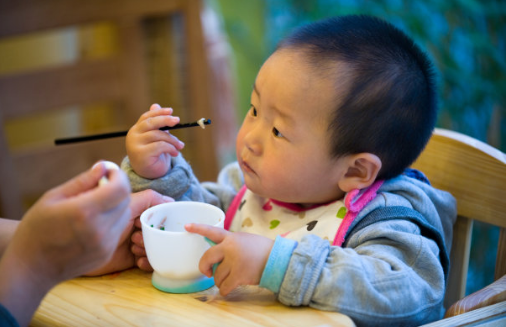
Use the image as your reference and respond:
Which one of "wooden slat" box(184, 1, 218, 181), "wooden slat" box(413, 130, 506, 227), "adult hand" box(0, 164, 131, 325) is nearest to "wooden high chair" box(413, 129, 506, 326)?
"wooden slat" box(413, 130, 506, 227)

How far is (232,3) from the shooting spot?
3793mm

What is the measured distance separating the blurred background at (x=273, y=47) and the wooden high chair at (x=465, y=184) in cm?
121

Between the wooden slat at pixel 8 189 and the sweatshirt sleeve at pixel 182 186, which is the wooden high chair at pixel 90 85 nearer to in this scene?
the wooden slat at pixel 8 189

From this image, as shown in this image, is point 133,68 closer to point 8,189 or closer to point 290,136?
point 8,189

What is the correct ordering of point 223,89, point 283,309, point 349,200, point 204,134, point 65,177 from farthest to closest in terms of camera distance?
point 223,89, point 204,134, point 65,177, point 349,200, point 283,309

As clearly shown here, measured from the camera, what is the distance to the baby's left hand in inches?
36.4

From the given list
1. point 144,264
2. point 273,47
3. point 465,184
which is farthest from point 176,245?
point 273,47

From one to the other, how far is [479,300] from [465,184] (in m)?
0.34

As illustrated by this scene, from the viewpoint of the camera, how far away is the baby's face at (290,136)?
3.50 ft

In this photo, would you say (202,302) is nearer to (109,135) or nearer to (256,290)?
(256,290)

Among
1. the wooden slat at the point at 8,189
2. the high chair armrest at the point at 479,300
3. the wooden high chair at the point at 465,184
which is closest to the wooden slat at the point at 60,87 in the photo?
the wooden slat at the point at 8,189

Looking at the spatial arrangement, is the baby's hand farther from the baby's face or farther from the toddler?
the baby's face


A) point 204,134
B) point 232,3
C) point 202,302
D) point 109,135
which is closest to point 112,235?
point 202,302

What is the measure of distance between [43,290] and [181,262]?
236 millimetres
